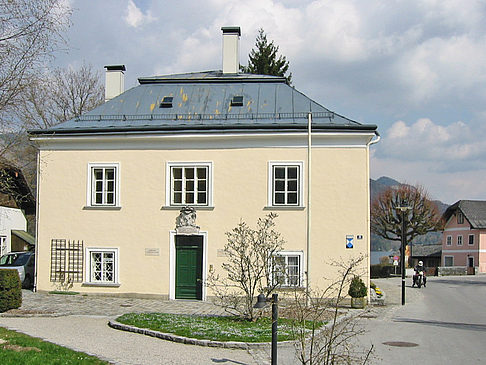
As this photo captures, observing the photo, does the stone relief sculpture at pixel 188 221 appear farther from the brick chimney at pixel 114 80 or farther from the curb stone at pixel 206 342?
the curb stone at pixel 206 342

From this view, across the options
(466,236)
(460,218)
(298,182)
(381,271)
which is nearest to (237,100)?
(298,182)

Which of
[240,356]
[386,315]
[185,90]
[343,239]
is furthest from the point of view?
[185,90]

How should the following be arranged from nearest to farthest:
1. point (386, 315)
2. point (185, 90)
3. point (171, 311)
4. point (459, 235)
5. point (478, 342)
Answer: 1. point (478, 342)
2. point (171, 311)
3. point (386, 315)
4. point (185, 90)
5. point (459, 235)

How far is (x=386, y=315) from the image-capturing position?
19.8 metres

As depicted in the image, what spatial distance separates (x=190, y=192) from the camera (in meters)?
22.6

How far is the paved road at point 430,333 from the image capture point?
11969mm

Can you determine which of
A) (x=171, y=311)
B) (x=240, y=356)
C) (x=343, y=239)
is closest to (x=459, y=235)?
(x=343, y=239)

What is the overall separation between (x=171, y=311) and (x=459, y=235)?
64.8m

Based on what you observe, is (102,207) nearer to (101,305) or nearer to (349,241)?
(101,305)

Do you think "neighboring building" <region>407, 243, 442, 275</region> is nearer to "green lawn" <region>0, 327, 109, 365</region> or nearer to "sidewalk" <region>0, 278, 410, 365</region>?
"sidewalk" <region>0, 278, 410, 365</region>

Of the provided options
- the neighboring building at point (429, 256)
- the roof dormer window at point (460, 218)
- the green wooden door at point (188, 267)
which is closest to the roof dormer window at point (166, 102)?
the green wooden door at point (188, 267)

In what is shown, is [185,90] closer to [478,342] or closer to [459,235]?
[478,342]

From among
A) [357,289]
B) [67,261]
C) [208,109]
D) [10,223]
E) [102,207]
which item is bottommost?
[357,289]

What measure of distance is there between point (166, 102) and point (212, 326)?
485 inches
